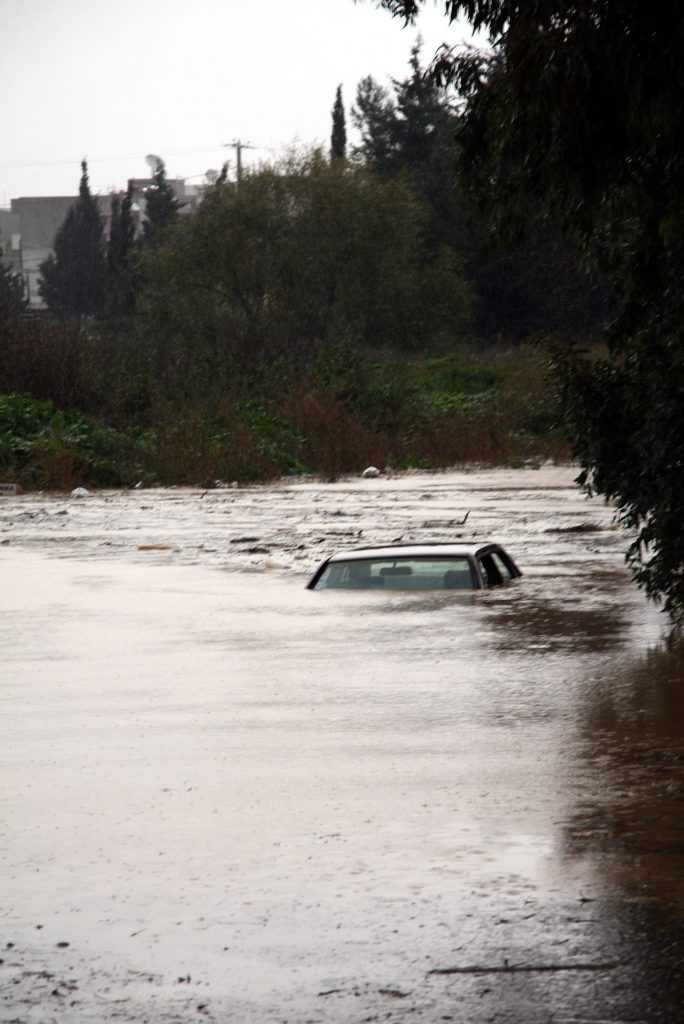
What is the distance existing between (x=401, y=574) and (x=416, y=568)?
0.39 m

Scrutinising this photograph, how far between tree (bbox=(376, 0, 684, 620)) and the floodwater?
1898 millimetres

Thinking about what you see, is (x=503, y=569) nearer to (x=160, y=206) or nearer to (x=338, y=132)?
(x=338, y=132)

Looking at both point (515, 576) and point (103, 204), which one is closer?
point (515, 576)

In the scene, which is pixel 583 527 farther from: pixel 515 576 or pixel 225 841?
pixel 225 841

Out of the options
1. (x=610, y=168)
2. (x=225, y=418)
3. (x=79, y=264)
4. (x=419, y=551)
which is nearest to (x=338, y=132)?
(x=79, y=264)

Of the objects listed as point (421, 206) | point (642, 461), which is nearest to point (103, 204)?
point (421, 206)

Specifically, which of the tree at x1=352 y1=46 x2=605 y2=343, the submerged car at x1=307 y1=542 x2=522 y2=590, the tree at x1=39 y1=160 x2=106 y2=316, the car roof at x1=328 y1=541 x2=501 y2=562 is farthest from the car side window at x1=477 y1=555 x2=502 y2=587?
the tree at x1=39 y1=160 x2=106 y2=316

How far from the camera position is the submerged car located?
1602cm

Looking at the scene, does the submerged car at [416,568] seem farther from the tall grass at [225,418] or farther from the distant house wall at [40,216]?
the distant house wall at [40,216]

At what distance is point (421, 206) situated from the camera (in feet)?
208

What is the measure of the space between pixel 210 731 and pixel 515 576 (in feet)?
23.3

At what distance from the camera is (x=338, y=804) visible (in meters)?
8.99

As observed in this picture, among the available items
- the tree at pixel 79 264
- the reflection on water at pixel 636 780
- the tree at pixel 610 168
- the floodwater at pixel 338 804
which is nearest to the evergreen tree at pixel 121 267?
the tree at pixel 79 264

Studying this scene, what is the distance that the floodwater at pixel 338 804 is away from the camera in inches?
234
